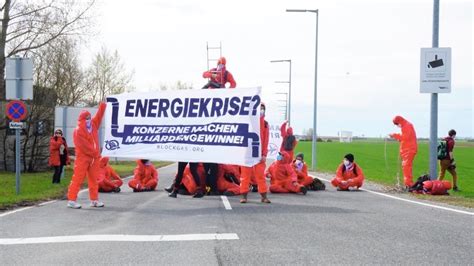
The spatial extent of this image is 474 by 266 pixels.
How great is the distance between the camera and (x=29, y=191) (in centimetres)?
1536

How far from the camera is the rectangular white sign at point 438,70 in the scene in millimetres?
16391

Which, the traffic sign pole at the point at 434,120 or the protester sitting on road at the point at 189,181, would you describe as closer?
the protester sitting on road at the point at 189,181

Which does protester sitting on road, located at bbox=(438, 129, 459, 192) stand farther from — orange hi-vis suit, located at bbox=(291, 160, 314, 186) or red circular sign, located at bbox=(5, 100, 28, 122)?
red circular sign, located at bbox=(5, 100, 28, 122)

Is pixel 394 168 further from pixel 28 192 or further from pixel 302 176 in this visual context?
pixel 28 192

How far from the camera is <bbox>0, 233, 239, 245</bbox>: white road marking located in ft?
24.7

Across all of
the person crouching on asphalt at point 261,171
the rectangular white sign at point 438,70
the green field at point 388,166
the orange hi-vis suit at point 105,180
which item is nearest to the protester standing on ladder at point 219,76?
the person crouching on asphalt at point 261,171

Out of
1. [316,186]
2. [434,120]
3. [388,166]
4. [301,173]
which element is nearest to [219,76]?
[301,173]

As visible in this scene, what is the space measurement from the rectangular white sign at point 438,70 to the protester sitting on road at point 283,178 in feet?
16.0

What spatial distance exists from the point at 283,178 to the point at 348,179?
2366 millimetres

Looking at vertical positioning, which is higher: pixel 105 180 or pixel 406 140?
pixel 406 140

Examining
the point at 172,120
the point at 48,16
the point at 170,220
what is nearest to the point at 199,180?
the point at 172,120

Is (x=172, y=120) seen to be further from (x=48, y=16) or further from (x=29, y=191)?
(x=48, y=16)

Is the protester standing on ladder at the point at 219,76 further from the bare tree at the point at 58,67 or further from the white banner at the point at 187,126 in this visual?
the bare tree at the point at 58,67

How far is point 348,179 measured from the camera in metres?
16.0
